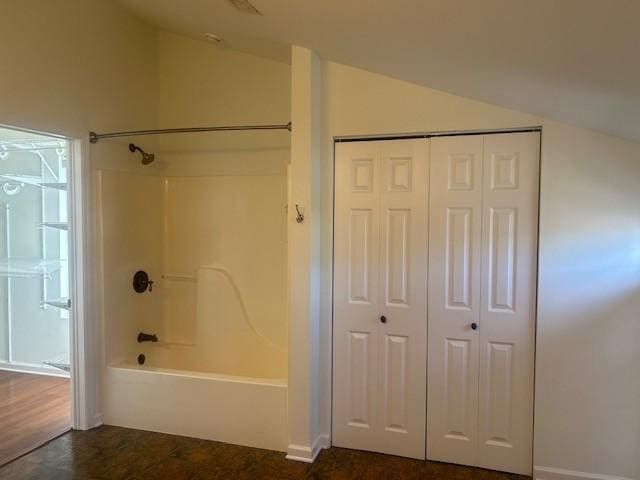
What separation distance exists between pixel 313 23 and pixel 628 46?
1.37 metres

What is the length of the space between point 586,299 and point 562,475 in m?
0.96

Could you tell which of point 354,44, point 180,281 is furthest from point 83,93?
point 354,44

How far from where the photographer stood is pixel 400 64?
2.46 metres

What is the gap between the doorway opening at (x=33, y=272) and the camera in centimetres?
383

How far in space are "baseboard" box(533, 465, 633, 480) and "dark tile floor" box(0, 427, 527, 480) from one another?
0.41 feet

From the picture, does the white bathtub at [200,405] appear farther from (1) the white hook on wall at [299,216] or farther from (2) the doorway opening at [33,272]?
(1) the white hook on wall at [299,216]

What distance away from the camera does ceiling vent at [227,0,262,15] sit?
2.27m

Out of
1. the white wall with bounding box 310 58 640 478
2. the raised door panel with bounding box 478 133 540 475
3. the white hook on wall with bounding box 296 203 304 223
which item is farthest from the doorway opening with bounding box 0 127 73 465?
the white wall with bounding box 310 58 640 478

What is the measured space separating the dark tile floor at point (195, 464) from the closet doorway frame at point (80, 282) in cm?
26

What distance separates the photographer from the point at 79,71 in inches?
120

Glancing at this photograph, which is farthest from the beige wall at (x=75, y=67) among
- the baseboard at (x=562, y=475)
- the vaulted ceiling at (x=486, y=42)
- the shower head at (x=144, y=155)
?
the baseboard at (x=562, y=475)

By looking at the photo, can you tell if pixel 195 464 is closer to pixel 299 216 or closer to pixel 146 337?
pixel 146 337

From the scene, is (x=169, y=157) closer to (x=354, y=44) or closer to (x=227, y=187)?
(x=227, y=187)

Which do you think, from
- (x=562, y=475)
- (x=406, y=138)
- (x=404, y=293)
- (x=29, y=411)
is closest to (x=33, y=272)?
(x=29, y=411)
